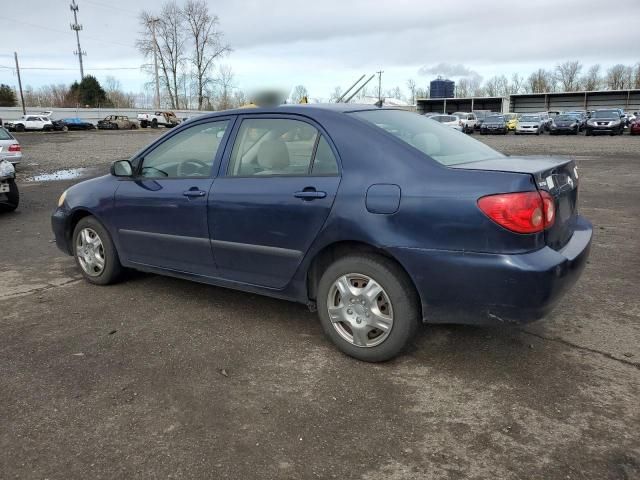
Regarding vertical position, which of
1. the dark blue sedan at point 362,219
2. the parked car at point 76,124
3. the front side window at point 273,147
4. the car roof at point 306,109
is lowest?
the dark blue sedan at point 362,219

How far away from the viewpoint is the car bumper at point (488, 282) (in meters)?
2.92

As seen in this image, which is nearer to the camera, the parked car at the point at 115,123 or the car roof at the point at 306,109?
the car roof at the point at 306,109

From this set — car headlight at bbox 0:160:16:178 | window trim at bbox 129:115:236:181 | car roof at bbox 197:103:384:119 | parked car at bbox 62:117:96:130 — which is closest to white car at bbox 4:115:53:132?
parked car at bbox 62:117:96:130

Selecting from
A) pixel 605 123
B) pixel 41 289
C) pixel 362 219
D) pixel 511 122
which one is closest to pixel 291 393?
pixel 362 219

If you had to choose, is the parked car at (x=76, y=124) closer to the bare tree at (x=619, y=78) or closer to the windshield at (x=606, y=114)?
the windshield at (x=606, y=114)

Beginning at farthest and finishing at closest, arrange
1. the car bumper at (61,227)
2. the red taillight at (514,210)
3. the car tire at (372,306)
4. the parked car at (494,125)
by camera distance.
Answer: the parked car at (494,125)
the car bumper at (61,227)
the car tire at (372,306)
the red taillight at (514,210)

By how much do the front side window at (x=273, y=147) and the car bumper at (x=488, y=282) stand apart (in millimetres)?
989

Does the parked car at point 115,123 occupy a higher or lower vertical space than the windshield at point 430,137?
higher

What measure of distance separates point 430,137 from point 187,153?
196 centimetres

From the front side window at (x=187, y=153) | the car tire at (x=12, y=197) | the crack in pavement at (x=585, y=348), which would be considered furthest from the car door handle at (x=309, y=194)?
the car tire at (x=12, y=197)

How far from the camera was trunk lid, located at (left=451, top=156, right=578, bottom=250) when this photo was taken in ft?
10.2

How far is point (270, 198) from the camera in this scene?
3.65 meters

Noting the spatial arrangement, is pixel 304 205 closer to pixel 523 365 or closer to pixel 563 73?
pixel 523 365

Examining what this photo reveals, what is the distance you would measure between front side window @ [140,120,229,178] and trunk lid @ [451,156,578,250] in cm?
190
